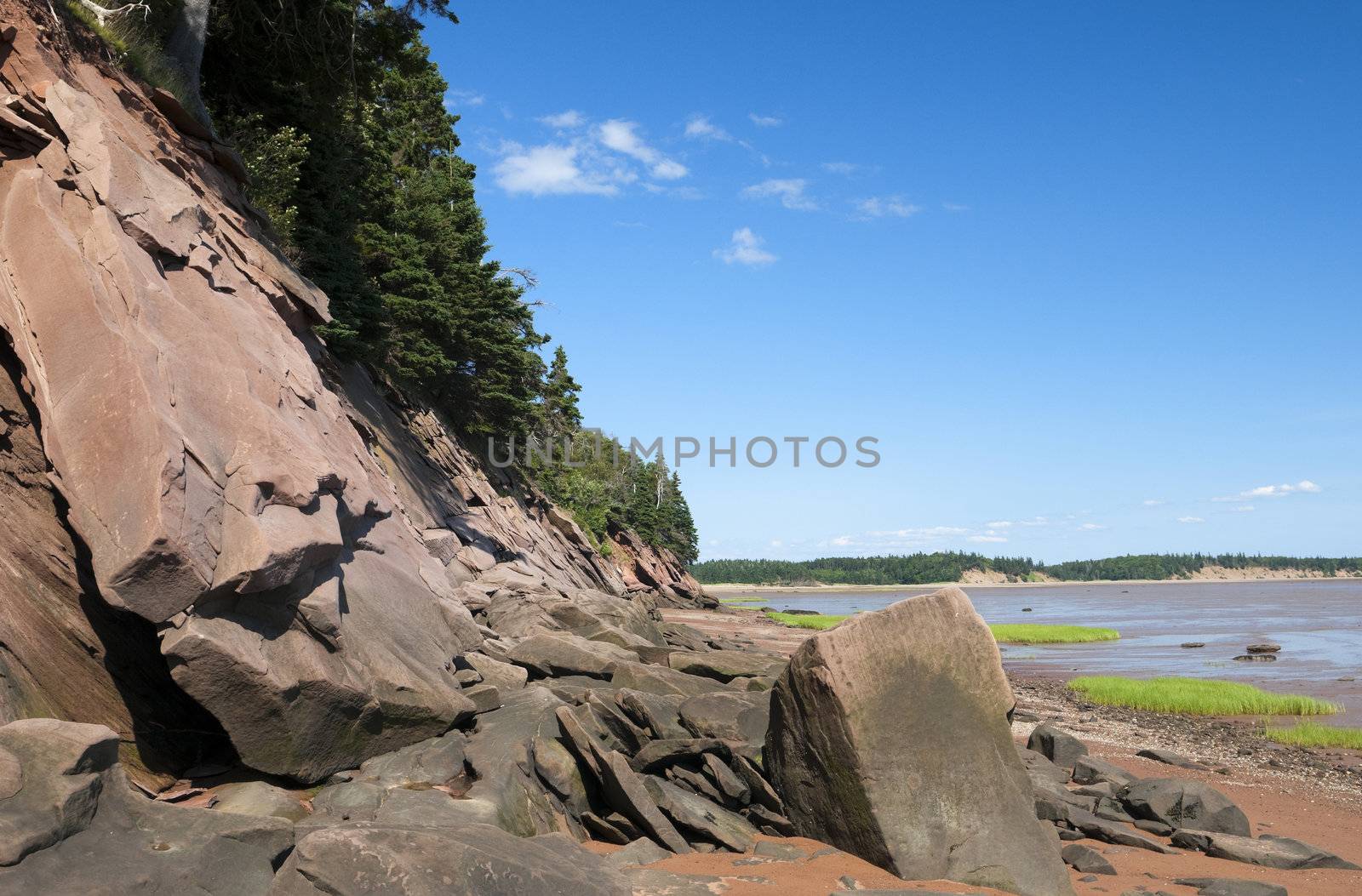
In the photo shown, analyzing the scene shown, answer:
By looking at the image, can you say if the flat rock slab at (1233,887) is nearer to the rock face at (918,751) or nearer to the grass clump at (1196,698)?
the rock face at (918,751)

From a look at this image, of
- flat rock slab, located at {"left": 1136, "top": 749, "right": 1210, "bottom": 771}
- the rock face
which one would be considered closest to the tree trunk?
the rock face

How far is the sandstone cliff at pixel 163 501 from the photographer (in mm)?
7363

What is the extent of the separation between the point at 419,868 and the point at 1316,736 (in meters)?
21.3

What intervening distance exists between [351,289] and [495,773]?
1835 centimetres

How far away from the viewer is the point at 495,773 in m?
A: 8.41

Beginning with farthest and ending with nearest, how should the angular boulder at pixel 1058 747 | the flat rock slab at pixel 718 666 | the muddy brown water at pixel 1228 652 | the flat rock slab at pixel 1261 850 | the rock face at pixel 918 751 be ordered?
1. the muddy brown water at pixel 1228 652
2. the flat rock slab at pixel 718 666
3. the angular boulder at pixel 1058 747
4. the flat rock slab at pixel 1261 850
5. the rock face at pixel 918 751

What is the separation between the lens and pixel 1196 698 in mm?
24250

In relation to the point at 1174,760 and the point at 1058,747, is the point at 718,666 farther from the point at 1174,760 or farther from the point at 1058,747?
the point at 1174,760

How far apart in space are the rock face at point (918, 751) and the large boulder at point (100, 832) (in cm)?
469

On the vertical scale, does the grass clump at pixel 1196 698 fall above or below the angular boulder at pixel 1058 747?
below

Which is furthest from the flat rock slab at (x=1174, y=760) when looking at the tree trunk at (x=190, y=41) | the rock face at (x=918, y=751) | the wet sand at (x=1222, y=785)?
the tree trunk at (x=190, y=41)

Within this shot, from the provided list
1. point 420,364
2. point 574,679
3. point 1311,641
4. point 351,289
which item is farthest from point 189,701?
point 1311,641

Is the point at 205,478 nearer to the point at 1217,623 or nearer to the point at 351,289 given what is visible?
the point at 351,289

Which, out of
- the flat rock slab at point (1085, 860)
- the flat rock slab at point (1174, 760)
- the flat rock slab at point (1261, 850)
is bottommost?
the flat rock slab at point (1174, 760)
